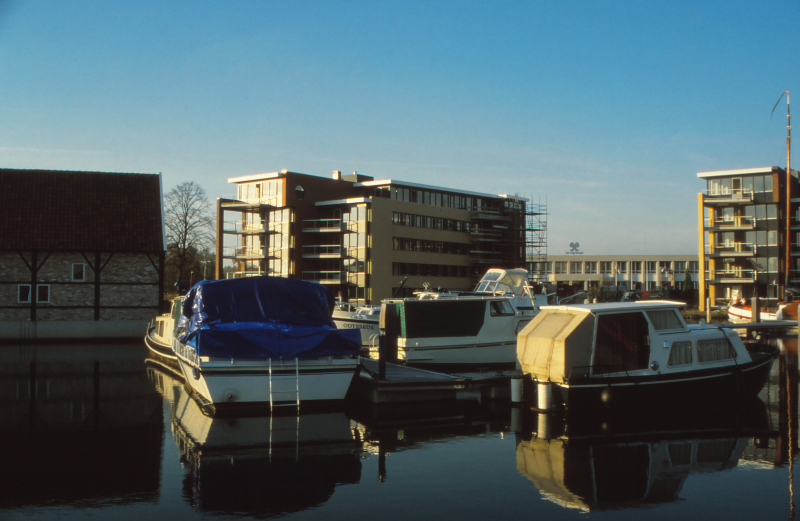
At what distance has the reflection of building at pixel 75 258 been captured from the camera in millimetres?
35031

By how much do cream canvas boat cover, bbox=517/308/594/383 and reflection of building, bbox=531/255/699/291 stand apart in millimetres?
84354

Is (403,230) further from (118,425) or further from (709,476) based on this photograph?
(709,476)

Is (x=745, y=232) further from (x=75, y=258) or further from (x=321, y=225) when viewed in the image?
(x=75, y=258)

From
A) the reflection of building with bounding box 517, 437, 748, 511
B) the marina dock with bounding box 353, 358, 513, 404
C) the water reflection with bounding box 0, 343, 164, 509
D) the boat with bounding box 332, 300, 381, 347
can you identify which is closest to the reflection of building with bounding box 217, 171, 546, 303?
Result: the boat with bounding box 332, 300, 381, 347

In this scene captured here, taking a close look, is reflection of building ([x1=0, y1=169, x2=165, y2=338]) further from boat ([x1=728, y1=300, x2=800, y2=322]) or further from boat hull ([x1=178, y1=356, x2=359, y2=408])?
boat ([x1=728, y1=300, x2=800, y2=322])

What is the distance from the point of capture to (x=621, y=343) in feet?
50.3

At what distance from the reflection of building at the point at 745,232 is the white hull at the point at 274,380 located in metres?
54.9

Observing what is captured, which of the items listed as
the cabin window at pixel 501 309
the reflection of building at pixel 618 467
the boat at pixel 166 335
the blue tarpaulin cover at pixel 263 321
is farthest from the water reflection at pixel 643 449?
the boat at pixel 166 335

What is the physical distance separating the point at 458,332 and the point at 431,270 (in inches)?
1618

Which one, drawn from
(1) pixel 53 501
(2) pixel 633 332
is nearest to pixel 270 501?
(1) pixel 53 501

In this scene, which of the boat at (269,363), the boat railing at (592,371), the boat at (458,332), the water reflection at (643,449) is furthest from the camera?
the boat at (458,332)

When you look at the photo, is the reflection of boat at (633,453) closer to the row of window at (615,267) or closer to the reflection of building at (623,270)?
the row of window at (615,267)

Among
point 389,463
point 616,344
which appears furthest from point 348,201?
point 389,463

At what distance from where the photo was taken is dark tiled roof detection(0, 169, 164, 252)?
3572 cm
